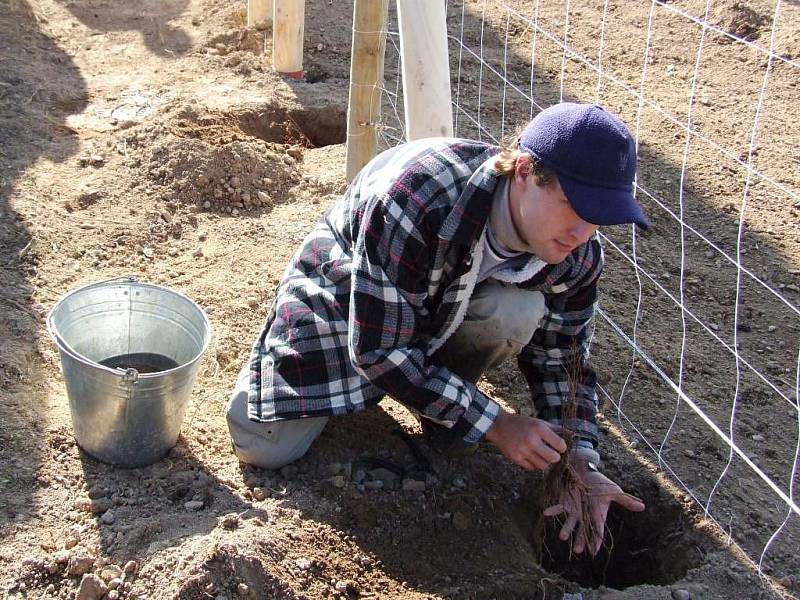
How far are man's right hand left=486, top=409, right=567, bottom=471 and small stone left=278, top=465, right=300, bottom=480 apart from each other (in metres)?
0.63

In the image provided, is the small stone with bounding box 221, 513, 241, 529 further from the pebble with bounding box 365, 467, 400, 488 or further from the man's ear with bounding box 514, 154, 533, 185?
the man's ear with bounding box 514, 154, 533, 185

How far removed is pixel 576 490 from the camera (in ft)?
8.22

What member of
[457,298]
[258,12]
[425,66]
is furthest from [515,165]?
[258,12]

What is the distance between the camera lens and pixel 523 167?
6.72ft

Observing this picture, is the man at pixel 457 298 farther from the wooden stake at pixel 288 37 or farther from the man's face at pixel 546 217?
the wooden stake at pixel 288 37

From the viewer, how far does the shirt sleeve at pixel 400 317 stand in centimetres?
222

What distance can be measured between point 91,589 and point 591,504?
4.32 feet

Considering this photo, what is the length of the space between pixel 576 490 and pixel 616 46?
3.83 m

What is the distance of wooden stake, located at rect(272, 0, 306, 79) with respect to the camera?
16.9 feet

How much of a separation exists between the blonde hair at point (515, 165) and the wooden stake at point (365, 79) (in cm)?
164

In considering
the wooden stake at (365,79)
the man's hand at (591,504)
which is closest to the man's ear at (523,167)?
the man's hand at (591,504)

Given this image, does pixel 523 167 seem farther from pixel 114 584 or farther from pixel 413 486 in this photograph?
pixel 114 584

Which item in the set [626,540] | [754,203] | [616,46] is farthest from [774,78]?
[626,540]

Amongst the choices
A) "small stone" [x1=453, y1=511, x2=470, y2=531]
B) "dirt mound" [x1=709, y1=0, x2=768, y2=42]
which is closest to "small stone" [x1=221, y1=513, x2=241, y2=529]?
"small stone" [x1=453, y1=511, x2=470, y2=531]
